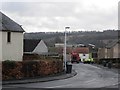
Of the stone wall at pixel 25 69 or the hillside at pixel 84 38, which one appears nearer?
the stone wall at pixel 25 69

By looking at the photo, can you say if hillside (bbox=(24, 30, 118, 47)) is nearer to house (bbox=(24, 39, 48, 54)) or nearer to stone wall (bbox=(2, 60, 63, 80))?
house (bbox=(24, 39, 48, 54))

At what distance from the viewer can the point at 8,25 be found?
43.5 meters

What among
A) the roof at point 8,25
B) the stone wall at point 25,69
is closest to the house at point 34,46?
the roof at point 8,25

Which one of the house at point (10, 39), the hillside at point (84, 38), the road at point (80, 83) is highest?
the hillside at point (84, 38)

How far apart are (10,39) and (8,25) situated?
1880 millimetres

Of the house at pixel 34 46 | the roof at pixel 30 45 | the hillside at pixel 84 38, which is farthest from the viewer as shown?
the hillside at pixel 84 38

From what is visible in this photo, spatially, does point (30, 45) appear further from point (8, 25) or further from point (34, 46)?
point (8, 25)

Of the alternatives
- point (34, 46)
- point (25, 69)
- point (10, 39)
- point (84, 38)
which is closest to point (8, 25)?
point (10, 39)

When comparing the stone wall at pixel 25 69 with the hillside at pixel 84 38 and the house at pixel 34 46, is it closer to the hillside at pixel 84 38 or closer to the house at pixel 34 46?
the house at pixel 34 46

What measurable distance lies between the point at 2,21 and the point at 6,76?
1373cm

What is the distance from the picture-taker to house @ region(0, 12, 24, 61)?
4162 centimetres

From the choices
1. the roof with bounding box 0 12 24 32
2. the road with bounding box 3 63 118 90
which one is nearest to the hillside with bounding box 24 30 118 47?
the roof with bounding box 0 12 24 32

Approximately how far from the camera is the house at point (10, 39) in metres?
41.6

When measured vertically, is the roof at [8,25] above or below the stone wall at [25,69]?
above
